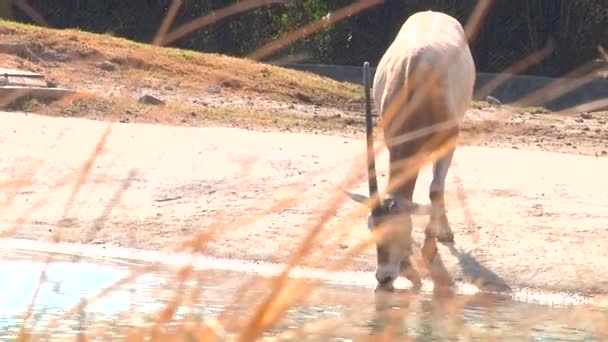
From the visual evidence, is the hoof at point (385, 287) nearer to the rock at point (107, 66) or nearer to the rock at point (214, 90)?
the rock at point (214, 90)

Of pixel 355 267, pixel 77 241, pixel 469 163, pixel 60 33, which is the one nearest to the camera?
pixel 355 267

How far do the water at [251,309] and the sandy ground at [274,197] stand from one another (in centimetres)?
57

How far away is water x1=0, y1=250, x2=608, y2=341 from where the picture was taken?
2404 mm

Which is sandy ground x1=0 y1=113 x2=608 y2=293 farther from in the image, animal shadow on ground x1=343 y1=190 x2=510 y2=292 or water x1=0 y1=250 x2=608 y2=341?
water x1=0 y1=250 x2=608 y2=341

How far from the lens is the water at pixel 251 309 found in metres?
2.40

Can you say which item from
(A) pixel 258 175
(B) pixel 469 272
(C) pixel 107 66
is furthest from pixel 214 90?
(B) pixel 469 272

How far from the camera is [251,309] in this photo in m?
3.22

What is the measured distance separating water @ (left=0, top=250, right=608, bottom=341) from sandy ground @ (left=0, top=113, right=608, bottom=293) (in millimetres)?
570

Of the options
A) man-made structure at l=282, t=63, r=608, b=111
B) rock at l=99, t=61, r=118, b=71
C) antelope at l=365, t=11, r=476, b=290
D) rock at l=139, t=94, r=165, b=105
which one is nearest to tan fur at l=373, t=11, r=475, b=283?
antelope at l=365, t=11, r=476, b=290

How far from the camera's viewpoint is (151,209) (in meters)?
8.85

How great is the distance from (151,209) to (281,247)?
1.07 m

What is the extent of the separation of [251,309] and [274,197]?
5.59m

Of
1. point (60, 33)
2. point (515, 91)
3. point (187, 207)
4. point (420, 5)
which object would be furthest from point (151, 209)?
point (420, 5)

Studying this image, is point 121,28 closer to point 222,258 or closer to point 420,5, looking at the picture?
point 420,5
